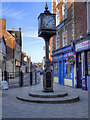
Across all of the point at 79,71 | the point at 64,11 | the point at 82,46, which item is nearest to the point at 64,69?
the point at 79,71

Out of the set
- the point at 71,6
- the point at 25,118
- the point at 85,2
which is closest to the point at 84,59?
the point at 85,2

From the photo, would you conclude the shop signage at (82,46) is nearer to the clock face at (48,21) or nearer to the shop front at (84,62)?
the shop front at (84,62)

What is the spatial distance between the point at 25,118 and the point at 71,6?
518 inches

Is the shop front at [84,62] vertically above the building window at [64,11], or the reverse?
the building window at [64,11]

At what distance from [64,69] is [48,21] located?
8880 mm

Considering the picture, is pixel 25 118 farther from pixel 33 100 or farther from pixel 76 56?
pixel 76 56

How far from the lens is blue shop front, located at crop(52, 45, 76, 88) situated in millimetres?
15593

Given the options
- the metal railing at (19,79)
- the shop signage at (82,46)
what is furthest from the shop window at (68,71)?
the metal railing at (19,79)

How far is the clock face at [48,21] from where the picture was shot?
989 centimetres

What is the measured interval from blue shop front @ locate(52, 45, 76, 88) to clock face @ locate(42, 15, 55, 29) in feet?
19.0

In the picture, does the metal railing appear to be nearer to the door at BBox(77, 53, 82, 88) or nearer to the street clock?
the door at BBox(77, 53, 82, 88)

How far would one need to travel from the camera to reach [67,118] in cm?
548

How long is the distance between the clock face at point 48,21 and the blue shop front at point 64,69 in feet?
19.0

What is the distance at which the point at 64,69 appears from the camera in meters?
18.1
